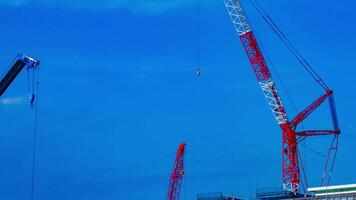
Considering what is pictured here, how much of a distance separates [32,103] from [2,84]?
964 centimetres

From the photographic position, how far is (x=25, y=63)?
435ft

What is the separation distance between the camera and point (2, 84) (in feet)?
443

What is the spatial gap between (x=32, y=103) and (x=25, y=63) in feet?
25.9

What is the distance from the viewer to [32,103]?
127812 mm

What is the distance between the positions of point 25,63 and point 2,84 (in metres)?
5.53
